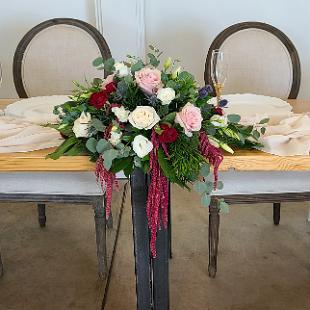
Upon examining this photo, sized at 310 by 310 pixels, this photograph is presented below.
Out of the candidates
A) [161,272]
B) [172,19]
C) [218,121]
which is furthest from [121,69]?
[172,19]

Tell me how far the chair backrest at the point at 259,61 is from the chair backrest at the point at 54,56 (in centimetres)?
54

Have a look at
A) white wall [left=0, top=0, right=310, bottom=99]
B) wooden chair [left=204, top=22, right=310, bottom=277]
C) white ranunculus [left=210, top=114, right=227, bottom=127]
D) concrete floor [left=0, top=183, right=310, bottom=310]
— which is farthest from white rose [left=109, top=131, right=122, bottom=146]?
white wall [left=0, top=0, right=310, bottom=99]

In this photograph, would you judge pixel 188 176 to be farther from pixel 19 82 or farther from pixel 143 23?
pixel 143 23

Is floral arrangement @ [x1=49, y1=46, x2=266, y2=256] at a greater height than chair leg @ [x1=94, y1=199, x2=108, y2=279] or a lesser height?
greater

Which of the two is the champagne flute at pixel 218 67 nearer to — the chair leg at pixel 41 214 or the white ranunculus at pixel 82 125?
the white ranunculus at pixel 82 125

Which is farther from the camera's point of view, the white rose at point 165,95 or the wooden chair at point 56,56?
the wooden chair at point 56,56

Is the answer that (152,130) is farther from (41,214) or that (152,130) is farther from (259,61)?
(41,214)

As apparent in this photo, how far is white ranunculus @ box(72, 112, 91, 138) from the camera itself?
993 millimetres

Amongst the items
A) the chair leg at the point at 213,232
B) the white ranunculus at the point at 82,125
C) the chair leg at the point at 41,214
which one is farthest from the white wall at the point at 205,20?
the white ranunculus at the point at 82,125

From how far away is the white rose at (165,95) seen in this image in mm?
961

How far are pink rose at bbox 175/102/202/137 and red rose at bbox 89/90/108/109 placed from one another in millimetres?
168

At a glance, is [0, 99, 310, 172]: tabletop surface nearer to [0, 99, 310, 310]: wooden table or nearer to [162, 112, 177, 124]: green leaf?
[0, 99, 310, 310]: wooden table

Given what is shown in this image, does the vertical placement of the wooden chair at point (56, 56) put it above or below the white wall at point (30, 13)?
below

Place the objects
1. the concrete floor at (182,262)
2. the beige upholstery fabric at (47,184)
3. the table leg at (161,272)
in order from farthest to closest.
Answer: the concrete floor at (182,262) → the beige upholstery fabric at (47,184) → the table leg at (161,272)
